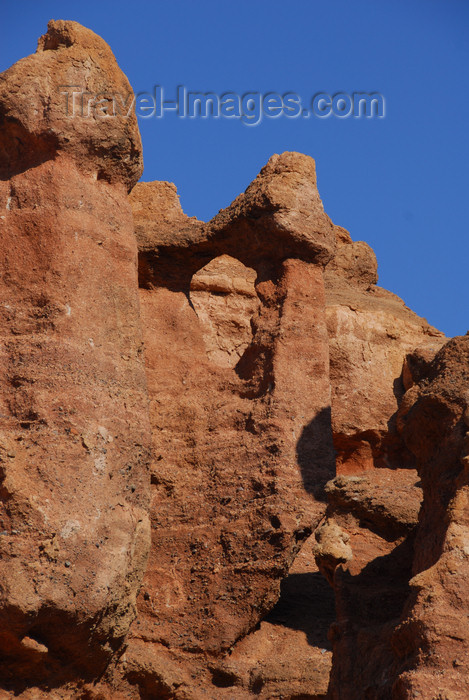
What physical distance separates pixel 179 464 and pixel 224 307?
14.1 ft

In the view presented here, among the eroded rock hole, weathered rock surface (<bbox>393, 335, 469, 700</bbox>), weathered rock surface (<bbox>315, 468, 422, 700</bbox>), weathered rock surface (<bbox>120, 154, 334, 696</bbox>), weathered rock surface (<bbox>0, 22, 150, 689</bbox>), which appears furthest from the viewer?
the eroded rock hole

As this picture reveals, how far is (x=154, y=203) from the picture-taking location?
15.3m

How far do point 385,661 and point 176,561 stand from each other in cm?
381

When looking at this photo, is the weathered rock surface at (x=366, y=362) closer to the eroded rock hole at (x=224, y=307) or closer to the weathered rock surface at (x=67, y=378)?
the eroded rock hole at (x=224, y=307)

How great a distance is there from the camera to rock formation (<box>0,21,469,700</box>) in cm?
823

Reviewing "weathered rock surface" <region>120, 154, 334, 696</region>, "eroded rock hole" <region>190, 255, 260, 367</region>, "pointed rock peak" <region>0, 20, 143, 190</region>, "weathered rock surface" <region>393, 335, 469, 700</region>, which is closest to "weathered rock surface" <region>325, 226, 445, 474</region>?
"eroded rock hole" <region>190, 255, 260, 367</region>

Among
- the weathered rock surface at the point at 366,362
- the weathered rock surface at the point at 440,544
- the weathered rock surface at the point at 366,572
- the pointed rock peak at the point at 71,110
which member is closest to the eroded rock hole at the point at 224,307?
the weathered rock surface at the point at 366,362

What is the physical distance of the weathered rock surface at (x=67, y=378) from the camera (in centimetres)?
868

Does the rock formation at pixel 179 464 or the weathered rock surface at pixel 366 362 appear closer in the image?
the rock formation at pixel 179 464

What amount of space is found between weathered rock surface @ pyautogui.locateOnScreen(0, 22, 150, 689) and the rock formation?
0.02 metres

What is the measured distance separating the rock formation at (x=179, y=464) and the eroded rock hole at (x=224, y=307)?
2.23 m

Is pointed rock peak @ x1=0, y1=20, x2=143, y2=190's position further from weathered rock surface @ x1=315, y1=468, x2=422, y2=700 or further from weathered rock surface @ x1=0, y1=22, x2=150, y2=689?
weathered rock surface @ x1=315, y1=468, x2=422, y2=700

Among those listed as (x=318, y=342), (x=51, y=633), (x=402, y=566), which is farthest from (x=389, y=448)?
(x=51, y=633)

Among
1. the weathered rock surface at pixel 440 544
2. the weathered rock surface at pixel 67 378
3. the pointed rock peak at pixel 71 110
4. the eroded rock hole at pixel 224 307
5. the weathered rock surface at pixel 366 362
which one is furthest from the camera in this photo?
the eroded rock hole at pixel 224 307
